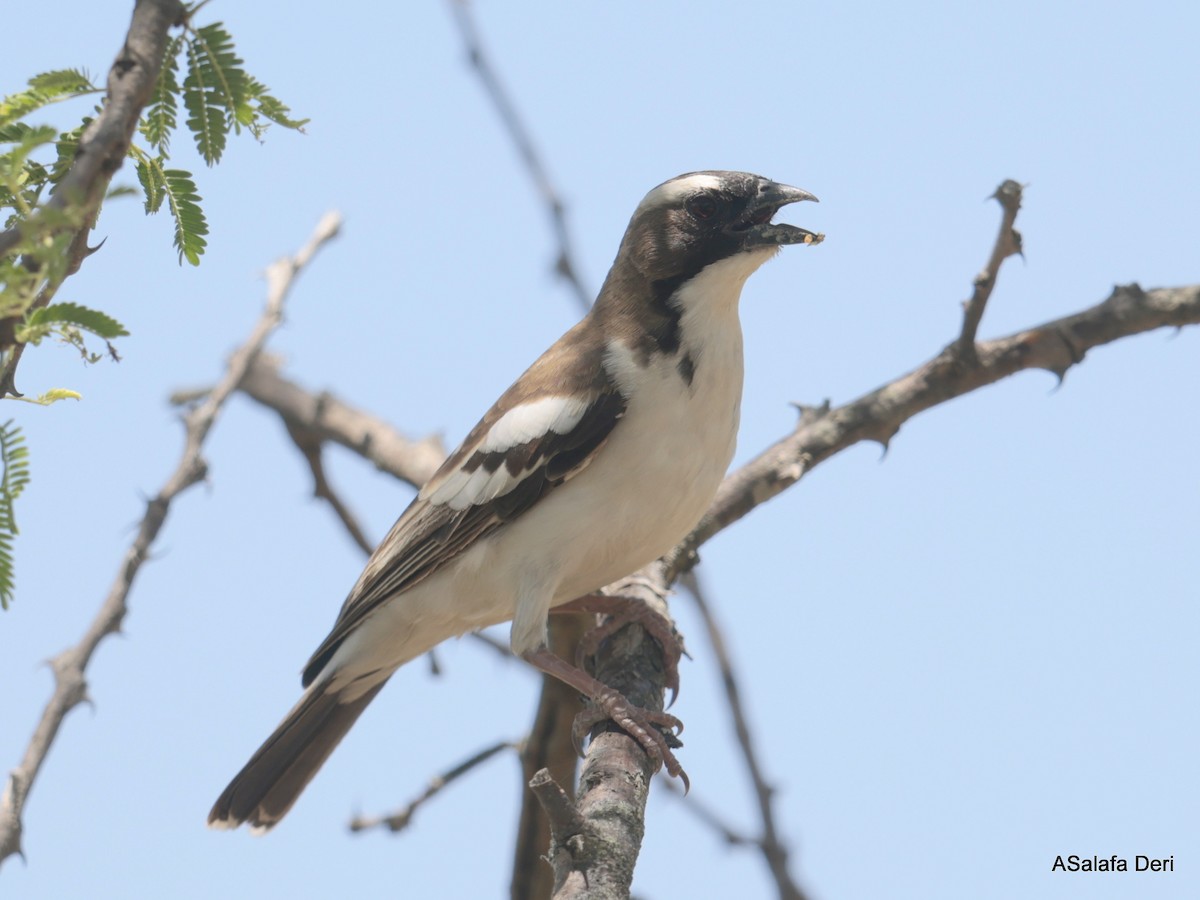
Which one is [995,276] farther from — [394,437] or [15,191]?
[15,191]

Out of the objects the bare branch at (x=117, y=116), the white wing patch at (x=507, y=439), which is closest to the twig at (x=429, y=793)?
the white wing patch at (x=507, y=439)

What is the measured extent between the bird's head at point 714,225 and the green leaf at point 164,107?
2.74 meters

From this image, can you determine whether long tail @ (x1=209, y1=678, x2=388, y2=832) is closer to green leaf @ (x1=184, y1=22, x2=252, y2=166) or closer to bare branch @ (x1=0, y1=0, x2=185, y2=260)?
green leaf @ (x1=184, y1=22, x2=252, y2=166)

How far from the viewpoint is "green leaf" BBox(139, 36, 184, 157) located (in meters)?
3.16

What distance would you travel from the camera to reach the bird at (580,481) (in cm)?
513

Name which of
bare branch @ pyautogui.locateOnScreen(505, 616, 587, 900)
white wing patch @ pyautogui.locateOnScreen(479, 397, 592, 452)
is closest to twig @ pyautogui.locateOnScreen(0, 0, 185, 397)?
white wing patch @ pyautogui.locateOnScreen(479, 397, 592, 452)

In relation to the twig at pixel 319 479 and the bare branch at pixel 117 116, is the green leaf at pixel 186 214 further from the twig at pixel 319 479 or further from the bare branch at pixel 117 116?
the twig at pixel 319 479

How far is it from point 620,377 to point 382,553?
143 cm

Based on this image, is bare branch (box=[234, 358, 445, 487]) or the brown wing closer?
the brown wing

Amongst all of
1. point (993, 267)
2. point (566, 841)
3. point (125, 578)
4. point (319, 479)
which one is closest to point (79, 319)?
point (566, 841)

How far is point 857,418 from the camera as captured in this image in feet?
20.4

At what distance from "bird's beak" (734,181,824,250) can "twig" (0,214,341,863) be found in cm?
250

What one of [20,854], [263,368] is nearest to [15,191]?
[20,854]

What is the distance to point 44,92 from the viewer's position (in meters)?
2.92
